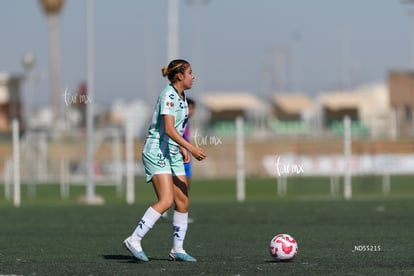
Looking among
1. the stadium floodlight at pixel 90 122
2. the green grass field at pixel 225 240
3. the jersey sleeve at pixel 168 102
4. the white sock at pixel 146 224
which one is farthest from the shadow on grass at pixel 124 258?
the stadium floodlight at pixel 90 122

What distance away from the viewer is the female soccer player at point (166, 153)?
12141mm

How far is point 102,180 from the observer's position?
1601 inches

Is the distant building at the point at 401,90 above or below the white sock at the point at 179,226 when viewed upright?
above

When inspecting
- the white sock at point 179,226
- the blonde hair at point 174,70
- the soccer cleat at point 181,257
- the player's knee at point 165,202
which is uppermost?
the blonde hair at point 174,70

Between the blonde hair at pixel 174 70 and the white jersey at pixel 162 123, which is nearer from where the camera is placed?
the white jersey at pixel 162 123

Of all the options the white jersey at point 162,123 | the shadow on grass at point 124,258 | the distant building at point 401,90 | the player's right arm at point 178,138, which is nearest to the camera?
the player's right arm at point 178,138

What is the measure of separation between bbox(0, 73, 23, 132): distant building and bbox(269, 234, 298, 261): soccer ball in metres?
51.6

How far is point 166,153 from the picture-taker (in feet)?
40.4

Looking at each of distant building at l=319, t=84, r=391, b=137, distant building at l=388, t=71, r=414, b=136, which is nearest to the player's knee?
distant building at l=319, t=84, r=391, b=137

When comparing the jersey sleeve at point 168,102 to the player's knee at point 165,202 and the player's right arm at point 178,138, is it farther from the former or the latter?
the player's knee at point 165,202

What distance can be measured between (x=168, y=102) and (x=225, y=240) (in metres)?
3.92

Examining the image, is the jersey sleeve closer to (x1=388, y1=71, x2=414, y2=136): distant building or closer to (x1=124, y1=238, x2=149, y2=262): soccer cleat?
(x1=124, y1=238, x2=149, y2=262): soccer cleat

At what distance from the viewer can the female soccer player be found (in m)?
12.1

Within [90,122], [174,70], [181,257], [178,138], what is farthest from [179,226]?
[90,122]
